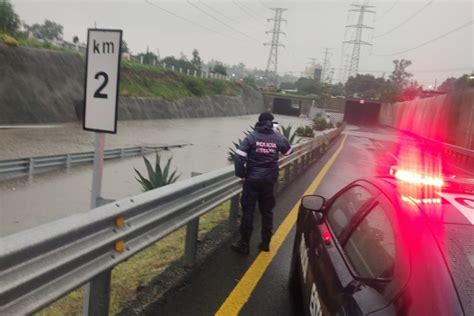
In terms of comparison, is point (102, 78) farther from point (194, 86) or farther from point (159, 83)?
point (194, 86)

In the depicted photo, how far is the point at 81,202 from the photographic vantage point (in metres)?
14.3

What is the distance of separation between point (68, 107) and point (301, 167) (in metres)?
30.2

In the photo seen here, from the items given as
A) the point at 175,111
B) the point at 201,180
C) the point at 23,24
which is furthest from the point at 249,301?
the point at 175,111

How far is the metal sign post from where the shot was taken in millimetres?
3352

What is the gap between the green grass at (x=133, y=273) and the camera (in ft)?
13.9

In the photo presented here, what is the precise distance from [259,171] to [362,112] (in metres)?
86.1

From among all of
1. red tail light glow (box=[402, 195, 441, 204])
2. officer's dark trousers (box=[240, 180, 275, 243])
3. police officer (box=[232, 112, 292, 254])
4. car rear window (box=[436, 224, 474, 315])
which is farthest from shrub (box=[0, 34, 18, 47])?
car rear window (box=[436, 224, 474, 315])

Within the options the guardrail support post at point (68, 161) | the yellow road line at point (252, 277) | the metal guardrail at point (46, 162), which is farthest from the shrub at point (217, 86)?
the yellow road line at point (252, 277)

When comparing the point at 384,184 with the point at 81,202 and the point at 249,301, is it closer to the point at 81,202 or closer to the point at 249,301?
the point at 249,301

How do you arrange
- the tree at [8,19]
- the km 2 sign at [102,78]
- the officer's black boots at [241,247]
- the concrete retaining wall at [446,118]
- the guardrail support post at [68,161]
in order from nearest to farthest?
the km 2 sign at [102,78], the officer's black boots at [241,247], the guardrail support post at [68,161], the concrete retaining wall at [446,118], the tree at [8,19]

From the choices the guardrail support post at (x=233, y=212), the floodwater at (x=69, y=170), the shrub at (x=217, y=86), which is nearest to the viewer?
the guardrail support post at (x=233, y=212)

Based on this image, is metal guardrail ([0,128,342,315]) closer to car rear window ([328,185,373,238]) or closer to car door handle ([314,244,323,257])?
car door handle ([314,244,323,257])

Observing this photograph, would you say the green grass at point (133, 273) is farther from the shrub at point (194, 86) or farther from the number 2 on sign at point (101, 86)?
the shrub at point (194, 86)

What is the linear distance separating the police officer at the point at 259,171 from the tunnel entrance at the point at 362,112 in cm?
8280
